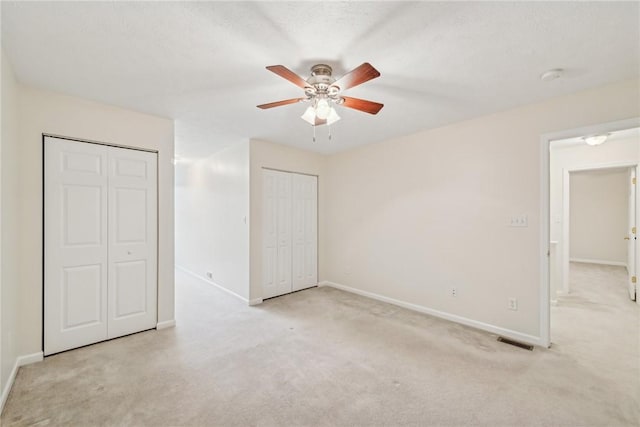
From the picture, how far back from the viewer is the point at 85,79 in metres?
2.35

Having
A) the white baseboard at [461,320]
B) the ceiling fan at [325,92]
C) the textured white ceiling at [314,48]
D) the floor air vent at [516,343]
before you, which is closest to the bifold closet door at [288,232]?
the white baseboard at [461,320]

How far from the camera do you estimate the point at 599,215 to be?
23.5 feet

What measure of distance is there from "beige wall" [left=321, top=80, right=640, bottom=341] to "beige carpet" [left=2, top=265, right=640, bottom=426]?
1.65 ft

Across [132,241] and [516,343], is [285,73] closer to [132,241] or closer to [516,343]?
[132,241]

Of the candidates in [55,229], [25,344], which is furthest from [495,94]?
[25,344]

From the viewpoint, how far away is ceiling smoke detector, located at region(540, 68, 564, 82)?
7.13 ft

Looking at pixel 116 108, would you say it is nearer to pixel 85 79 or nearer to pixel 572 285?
pixel 85 79

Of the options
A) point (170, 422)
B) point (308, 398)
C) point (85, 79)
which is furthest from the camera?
point (85, 79)

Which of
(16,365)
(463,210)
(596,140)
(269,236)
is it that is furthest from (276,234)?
(596,140)

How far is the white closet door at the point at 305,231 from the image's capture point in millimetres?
4780

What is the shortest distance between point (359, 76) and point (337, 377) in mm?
2297

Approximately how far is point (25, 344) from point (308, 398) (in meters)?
2.59

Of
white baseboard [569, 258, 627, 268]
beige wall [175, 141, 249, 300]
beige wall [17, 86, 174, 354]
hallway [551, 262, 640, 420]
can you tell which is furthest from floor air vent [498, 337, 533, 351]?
white baseboard [569, 258, 627, 268]

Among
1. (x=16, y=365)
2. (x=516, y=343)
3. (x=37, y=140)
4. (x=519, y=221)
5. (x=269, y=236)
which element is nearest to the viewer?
(x=16, y=365)
